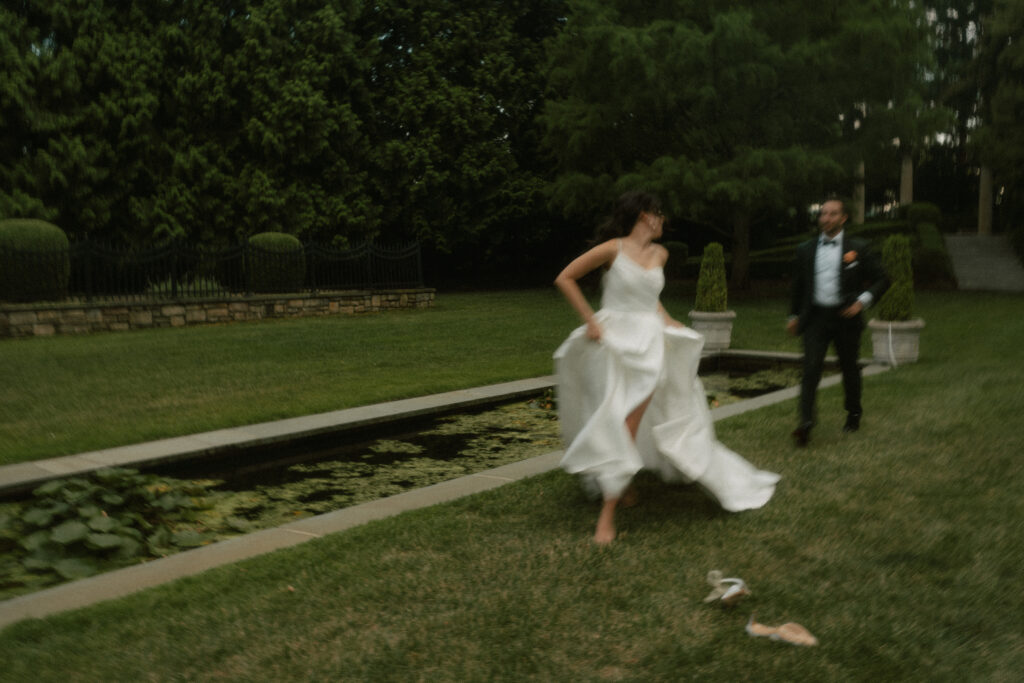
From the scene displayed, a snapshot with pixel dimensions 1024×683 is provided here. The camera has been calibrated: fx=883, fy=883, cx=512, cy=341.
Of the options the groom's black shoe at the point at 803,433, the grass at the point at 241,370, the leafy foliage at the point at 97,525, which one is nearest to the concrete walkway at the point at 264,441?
the grass at the point at 241,370

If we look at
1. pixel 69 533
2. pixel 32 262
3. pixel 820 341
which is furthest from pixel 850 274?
pixel 32 262

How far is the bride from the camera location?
464cm

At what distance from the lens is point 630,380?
189 inches

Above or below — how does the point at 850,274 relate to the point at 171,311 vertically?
above

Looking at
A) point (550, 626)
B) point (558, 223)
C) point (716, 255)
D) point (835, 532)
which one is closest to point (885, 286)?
point (835, 532)

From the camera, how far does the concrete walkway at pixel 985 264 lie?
27.5m

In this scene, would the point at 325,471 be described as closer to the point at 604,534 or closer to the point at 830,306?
the point at 604,534

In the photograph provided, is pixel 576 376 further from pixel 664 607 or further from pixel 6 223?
pixel 6 223

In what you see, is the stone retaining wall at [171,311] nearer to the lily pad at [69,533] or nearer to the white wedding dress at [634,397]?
the lily pad at [69,533]

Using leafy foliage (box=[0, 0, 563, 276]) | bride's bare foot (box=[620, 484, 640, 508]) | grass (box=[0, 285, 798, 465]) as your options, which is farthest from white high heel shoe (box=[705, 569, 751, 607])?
leafy foliage (box=[0, 0, 563, 276])

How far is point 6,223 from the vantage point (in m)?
17.3

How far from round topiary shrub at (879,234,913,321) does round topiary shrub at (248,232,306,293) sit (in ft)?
43.2

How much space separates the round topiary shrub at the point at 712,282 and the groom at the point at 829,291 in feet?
22.0

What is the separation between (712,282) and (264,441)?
8.22 m
